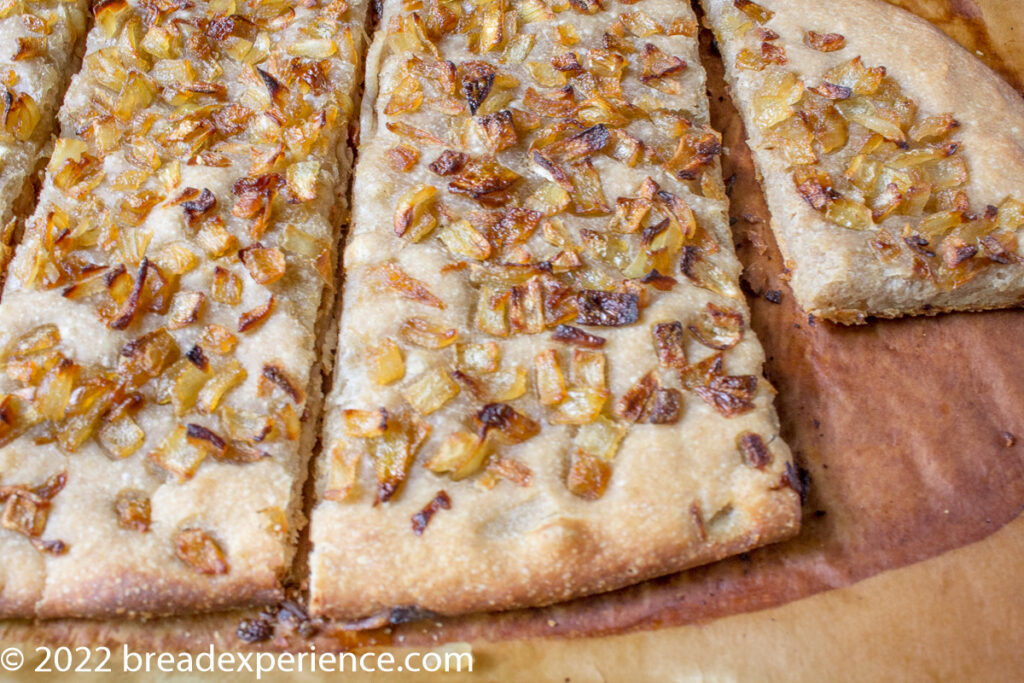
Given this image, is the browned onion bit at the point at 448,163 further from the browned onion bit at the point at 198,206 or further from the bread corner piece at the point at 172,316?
the browned onion bit at the point at 198,206

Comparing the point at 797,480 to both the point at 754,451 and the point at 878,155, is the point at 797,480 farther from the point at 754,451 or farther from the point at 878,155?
the point at 878,155

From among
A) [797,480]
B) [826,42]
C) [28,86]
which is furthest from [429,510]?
[826,42]

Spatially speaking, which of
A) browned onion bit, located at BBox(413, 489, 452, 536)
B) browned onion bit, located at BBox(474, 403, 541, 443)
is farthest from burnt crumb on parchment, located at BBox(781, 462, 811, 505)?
browned onion bit, located at BBox(413, 489, 452, 536)

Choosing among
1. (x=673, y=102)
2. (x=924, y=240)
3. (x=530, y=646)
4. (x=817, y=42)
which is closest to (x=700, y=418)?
(x=530, y=646)

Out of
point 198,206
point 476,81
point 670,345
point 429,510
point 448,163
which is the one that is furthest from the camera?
point 476,81

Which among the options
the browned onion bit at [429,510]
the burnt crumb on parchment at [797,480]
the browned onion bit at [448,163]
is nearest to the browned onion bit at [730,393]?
the burnt crumb on parchment at [797,480]

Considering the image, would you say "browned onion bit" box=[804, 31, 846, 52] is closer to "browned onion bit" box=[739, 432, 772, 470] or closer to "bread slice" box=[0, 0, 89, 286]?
"browned onion bit" box=[739, 432, 772, 470]

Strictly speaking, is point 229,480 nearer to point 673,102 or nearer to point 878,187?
point 673,102
